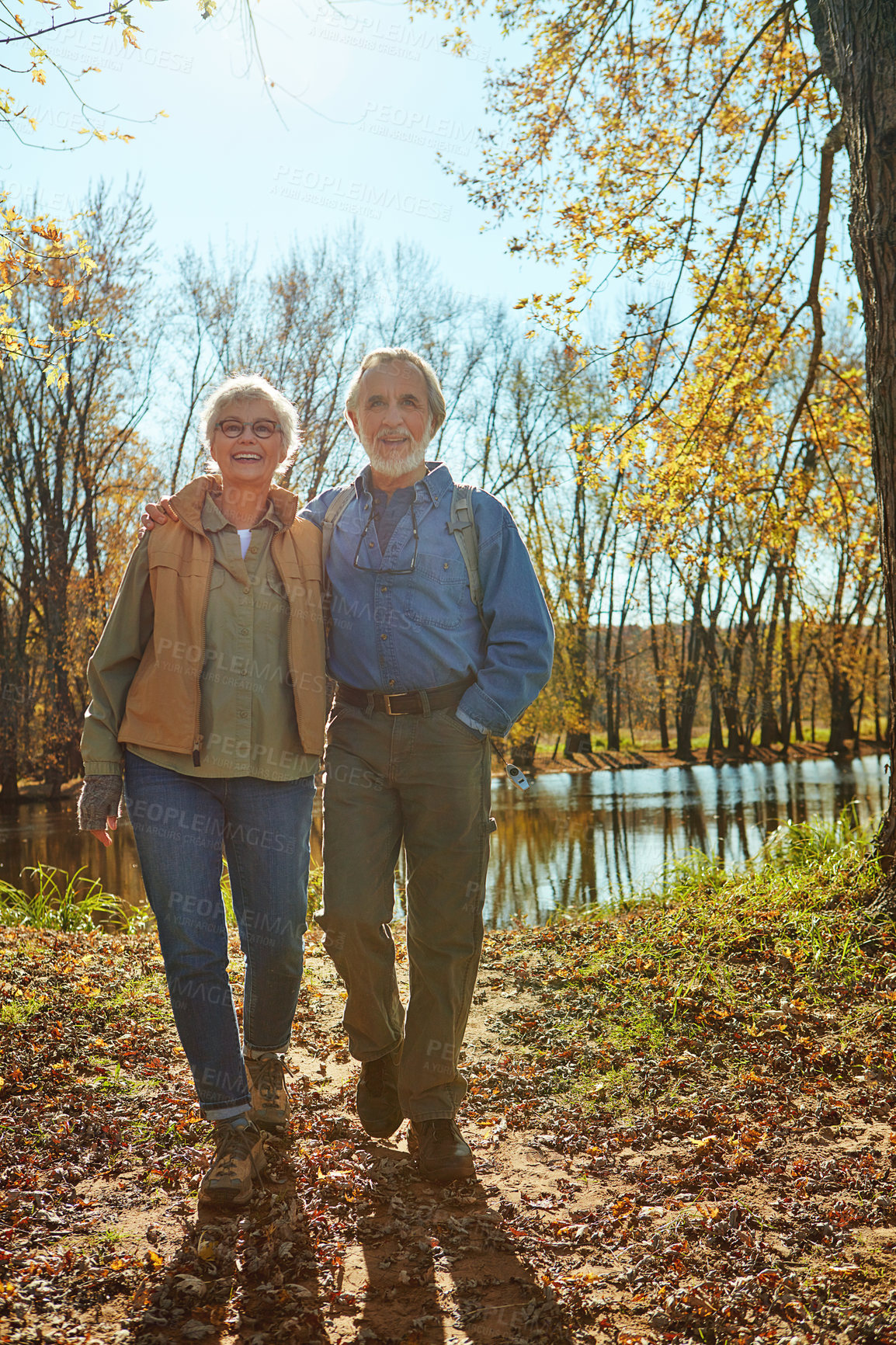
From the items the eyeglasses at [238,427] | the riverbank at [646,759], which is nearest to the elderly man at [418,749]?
the eyeglasses at [238,427]

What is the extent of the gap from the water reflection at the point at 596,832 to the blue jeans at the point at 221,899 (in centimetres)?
402

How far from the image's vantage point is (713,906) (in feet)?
19.2

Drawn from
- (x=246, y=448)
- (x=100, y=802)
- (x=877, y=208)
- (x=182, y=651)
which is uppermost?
(x=877, y=208)

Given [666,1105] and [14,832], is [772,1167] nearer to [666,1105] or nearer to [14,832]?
[666,1105]

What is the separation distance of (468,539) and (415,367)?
0.65 m

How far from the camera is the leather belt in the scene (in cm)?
310

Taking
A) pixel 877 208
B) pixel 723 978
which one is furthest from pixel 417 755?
pixel 877 208

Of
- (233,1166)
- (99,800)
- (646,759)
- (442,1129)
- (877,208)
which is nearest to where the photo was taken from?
(233,1166)

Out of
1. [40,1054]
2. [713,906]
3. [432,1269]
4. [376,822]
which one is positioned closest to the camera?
[432,1269]

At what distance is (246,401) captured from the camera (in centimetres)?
317

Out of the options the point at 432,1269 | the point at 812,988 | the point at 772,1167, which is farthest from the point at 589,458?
the point at 432,1269

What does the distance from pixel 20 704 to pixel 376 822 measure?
21432 mm

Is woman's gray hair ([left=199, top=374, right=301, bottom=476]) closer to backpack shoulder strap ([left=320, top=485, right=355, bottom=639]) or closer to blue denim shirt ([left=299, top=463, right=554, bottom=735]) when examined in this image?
backpack shoulder strap ([left=320, top=485, right=355, bottom=639])

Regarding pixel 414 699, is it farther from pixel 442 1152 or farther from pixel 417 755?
pixel 442 1152
